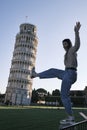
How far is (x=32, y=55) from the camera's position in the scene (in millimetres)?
135500

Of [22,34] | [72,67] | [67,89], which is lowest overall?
[67,89]

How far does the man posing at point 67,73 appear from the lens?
21.6 feet

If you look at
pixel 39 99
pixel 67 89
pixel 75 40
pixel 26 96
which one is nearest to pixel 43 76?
pixel 67 89

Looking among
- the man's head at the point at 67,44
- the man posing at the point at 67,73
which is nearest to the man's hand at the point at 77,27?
the man posing at the point at 67,73

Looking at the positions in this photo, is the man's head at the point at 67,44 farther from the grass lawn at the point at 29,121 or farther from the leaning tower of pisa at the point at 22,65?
the leaning tower of pisa at the point at 22,65

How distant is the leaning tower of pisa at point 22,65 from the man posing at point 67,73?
116777 mm

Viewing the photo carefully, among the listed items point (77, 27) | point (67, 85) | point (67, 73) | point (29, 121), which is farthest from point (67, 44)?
point (29, 121)

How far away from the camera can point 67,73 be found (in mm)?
6621

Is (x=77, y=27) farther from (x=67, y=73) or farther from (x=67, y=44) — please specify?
(x=67, y=73)

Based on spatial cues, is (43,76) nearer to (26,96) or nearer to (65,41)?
(65,41)

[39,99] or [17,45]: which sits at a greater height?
[17,45]

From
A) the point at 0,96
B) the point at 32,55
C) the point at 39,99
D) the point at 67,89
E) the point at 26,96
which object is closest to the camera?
the point at 67,89

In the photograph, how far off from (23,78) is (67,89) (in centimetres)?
12391

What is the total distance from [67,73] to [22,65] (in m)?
126
